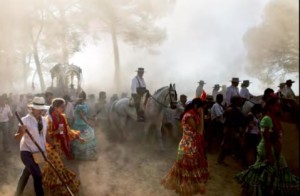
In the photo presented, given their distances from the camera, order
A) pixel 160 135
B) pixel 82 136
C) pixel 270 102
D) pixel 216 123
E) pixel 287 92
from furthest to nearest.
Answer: pixel 287 92, pixel 160 135, pixel 216 123, pixel 82 136, pixel 270 102

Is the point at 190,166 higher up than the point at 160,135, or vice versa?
the point at 190,166

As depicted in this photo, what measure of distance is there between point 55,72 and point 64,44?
32.4 feet

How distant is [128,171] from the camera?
9633mm

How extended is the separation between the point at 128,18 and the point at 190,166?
2243cm

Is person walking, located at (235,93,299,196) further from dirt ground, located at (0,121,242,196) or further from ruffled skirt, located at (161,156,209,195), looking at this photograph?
dirt ground, located at (0,121,242,196)

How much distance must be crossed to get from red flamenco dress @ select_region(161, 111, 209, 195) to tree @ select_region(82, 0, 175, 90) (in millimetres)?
20711

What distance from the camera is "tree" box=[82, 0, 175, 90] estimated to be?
86.5ft

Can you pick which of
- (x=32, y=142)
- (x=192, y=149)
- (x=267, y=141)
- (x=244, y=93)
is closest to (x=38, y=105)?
(x=32, y=142)

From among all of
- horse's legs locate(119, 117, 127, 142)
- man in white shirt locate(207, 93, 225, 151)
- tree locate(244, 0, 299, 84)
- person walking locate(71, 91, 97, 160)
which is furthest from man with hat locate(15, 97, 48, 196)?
tree locate(244, 0, 299, 84)

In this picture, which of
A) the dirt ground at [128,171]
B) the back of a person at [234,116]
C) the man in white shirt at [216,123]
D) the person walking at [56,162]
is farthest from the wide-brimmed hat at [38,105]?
the man in white shirt at [216,123]

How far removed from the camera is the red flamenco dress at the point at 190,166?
6.35 m

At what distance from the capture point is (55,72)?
62.6 ft

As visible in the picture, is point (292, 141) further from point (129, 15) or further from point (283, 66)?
point (129, 15)

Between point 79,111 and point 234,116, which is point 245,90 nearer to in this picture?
point 234,116
